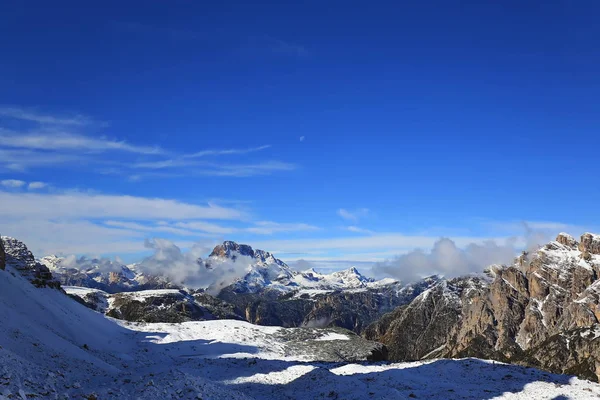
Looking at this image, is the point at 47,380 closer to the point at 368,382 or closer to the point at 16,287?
the point at 368,382

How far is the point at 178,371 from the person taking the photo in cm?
2783

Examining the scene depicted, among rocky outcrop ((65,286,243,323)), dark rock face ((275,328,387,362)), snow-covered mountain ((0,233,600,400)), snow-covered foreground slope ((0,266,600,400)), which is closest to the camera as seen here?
snow-covered foreground slope ((0,266,600,400))

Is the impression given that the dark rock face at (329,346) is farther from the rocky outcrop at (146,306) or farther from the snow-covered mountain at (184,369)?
the rocky outcrop at (146,306)

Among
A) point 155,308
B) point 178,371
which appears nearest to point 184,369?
point 178,371

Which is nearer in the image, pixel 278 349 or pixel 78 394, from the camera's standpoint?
pixel 78 394

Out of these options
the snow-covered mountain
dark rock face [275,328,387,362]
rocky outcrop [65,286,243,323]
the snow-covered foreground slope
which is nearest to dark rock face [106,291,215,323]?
rocky outcrop [65,286,243,323]

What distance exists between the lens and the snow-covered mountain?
76.7 feet

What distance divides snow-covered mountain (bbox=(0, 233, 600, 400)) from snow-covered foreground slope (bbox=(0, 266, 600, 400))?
10cm

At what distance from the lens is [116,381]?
83.6ft

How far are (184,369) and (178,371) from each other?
61.7 ft

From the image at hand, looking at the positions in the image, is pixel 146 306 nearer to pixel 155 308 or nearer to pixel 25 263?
pixel 155 308

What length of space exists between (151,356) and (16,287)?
660 inches

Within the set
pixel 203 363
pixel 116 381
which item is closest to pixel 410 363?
pixel 203 363

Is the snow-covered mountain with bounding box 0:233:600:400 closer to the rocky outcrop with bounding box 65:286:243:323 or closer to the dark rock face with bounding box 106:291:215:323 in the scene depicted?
the rocky outcrop with bounding box 65:286:243:323
